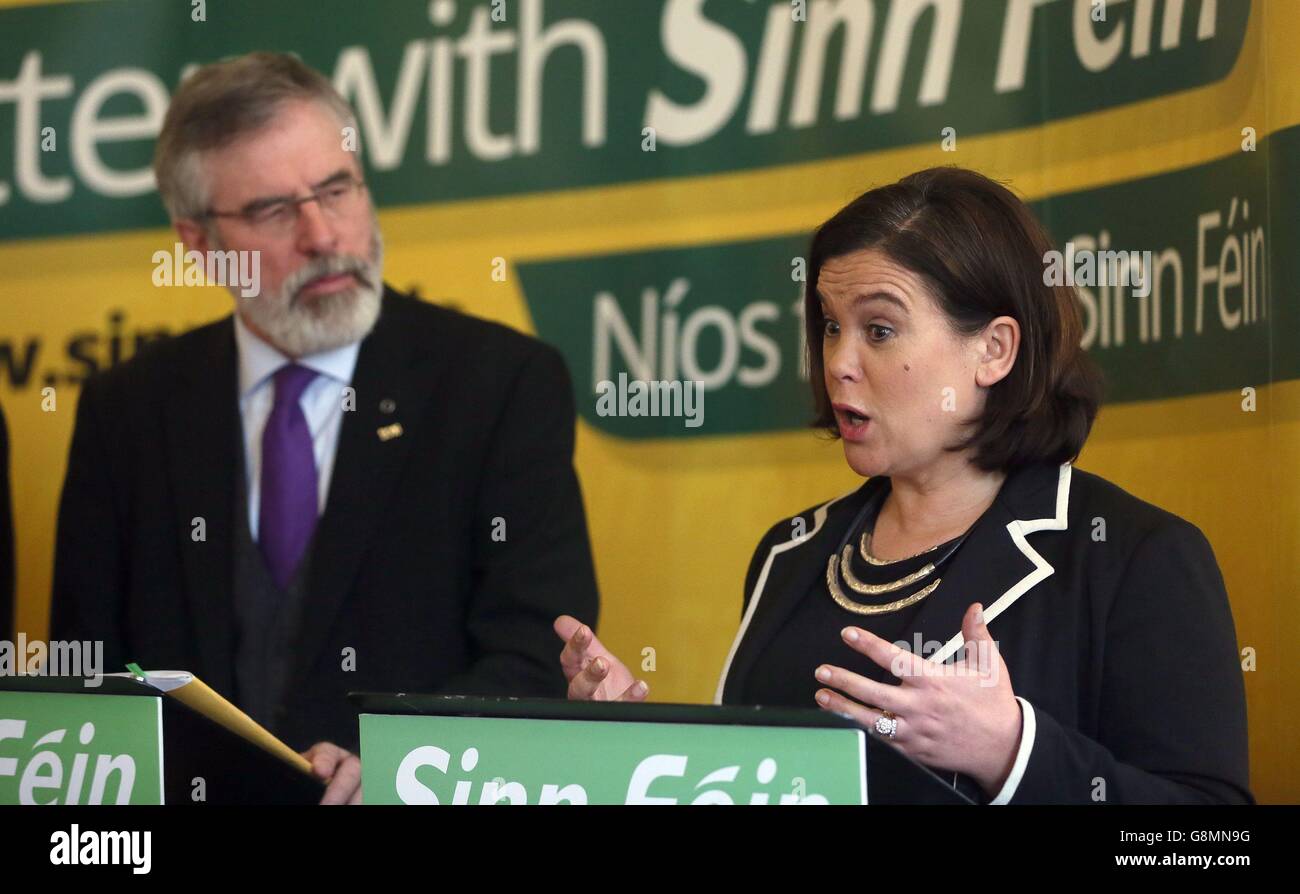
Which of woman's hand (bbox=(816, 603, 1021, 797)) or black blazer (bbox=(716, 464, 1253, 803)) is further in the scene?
black blazer (bbox=(716, 464, 1253, 803))

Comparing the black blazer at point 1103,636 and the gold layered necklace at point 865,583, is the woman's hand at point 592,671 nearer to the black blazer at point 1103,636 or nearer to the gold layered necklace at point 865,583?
the gold layered necklace at point 865,583

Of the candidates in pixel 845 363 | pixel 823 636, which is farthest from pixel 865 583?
pixel 845 363

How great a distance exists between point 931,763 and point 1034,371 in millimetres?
629

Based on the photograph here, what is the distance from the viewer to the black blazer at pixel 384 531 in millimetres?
3344

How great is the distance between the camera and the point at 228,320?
3.86 metres

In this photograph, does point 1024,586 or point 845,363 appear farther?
point 845,363

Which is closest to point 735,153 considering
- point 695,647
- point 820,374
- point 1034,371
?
point 695,647

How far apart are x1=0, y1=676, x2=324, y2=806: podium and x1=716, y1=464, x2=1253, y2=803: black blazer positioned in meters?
0.91

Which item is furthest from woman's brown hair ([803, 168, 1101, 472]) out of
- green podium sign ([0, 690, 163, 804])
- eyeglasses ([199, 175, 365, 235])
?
eyeglasses ([199, 175, 365, 235])

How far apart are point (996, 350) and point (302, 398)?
1971 mm

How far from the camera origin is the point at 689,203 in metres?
3.83

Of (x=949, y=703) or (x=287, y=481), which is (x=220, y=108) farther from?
(x=949, y=703)

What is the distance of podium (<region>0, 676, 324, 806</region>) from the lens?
197cm

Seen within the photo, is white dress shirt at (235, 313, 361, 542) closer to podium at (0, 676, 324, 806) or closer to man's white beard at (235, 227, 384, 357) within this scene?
man's white beard at (235, 227, 384, 357)
